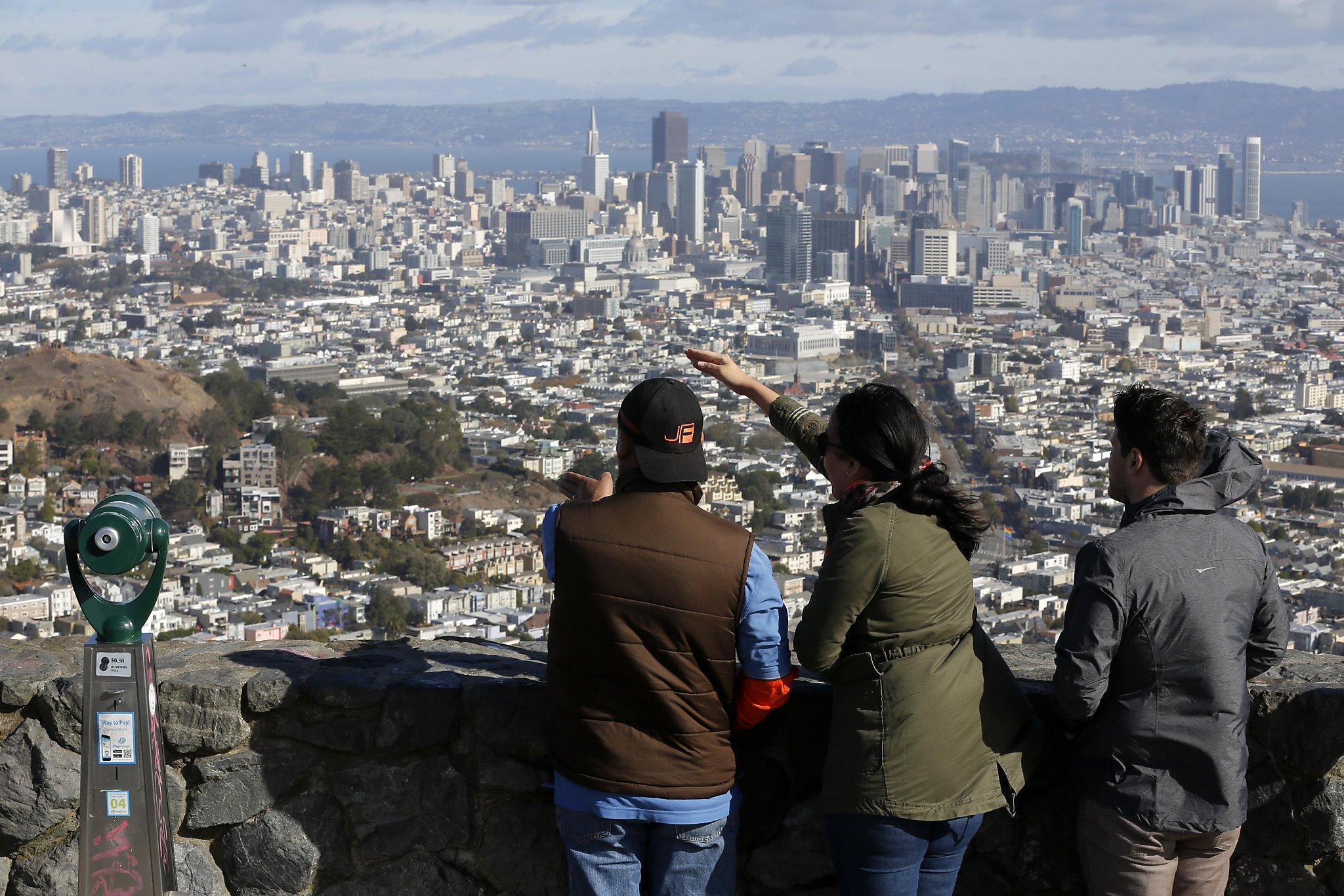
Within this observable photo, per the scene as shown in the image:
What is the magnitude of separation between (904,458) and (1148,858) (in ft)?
1.46

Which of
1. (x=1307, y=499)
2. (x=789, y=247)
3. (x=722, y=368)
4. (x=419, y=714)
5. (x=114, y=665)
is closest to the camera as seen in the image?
(x=114, y=665)

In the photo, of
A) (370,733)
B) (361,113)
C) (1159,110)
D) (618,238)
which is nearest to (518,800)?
(370,733)

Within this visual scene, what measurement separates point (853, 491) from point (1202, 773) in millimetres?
417

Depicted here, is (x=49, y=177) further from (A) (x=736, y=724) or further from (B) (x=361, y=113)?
(A) (x=736, y=724)

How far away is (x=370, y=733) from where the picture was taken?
177cm

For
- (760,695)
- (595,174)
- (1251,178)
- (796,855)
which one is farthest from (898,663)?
(595,174)

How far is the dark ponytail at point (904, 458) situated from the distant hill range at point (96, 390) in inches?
807

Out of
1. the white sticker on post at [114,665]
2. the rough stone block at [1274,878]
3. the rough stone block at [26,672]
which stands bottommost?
the rough stone block at [1274,878]

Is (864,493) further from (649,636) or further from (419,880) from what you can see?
(419,880)

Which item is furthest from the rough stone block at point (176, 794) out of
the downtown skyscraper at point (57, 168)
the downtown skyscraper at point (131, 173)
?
the downtown skyscraper at point (131, 173)

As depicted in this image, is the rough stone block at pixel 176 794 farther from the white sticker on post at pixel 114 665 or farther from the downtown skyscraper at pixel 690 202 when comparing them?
the downtown skyscraper at pixel 690 202

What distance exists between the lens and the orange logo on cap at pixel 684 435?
149cm

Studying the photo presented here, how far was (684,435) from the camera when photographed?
4.91ft

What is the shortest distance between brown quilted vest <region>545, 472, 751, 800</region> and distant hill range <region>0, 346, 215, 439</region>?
20.4 metres
